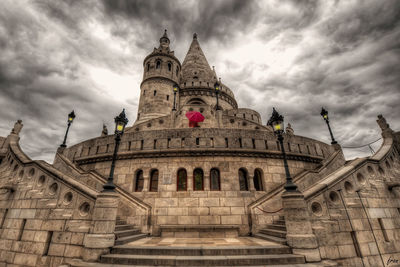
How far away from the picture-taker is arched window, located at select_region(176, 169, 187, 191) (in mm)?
10008

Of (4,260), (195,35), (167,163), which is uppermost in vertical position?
(195,35)

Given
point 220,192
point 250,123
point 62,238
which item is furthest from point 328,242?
point 250,123

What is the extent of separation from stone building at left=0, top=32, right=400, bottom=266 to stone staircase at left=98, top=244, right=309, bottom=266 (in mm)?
31

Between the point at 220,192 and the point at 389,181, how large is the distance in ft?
26.4

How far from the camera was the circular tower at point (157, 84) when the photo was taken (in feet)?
85.2

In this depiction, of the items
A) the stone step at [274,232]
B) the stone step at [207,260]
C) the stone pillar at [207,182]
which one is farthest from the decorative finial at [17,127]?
the stone step at [274,232]

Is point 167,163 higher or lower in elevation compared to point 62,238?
higher

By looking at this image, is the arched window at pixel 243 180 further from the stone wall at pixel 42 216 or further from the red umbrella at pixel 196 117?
the red umbrella at pixel 196 117

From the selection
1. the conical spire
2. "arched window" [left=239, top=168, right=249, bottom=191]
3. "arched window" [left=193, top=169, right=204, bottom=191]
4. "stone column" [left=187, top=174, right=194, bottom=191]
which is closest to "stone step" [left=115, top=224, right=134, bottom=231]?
"stone column" [left=187, top=174, right=194, bottom=191]

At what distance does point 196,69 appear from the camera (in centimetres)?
3722

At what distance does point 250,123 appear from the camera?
2202 cm

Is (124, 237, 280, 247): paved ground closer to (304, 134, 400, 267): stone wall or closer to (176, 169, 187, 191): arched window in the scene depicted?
(304, 134, 400, 267): stone wall

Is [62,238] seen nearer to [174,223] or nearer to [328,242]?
[174,223]

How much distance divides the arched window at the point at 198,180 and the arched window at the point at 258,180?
328 centimetres
